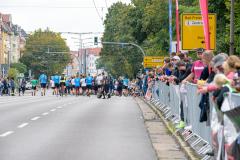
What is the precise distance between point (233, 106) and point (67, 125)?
25.8ft

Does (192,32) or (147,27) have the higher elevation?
(147,27)

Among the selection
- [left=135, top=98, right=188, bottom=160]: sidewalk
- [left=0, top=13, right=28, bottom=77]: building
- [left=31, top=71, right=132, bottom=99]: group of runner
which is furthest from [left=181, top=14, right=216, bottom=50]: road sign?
[left=0, top=13, right=28, bottom=77]: building

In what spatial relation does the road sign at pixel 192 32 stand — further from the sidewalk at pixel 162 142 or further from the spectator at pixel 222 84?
the spectator at pixel 222 84


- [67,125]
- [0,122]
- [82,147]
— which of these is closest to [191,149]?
[82,147]

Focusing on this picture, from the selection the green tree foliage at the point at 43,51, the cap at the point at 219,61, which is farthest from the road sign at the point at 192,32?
the green tree foliage at the point at 43,51

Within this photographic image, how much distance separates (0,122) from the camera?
42.2 ft

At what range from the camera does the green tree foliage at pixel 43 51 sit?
98625mm

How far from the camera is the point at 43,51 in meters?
99.0

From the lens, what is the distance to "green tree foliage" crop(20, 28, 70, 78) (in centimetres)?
9862

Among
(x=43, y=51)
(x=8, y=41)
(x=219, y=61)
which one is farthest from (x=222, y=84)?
(x=43, y=51)

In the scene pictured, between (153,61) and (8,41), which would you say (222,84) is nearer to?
(153,61)

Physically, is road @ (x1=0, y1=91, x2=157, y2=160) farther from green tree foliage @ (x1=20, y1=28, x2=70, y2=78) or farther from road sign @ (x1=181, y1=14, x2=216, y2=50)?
green tree foliage @ (x1=20, y1=28, x2=70, y2=78)

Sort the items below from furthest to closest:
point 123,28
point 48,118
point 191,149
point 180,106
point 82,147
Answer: point 123,28 → point 48,118 → point 180,106 → point 82,147 → point 191,149

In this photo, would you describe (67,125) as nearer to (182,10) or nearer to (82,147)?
(82,147)
